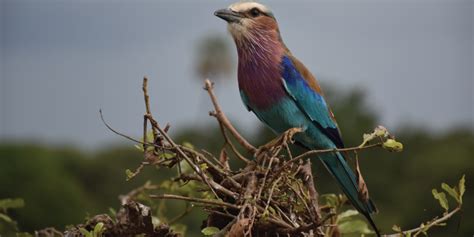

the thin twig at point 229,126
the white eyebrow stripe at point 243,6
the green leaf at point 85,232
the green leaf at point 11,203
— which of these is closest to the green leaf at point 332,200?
the thin twig at point 229,126

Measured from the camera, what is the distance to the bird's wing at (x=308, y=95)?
4801 mm

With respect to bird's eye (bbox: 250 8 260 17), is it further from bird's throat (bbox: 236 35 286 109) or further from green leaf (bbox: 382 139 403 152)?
green leaf (bbox: 382 139 403 152)

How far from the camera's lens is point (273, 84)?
15.4ft

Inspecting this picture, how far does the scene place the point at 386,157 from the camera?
34906 mm

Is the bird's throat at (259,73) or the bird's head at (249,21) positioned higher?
the bird's head at (249,21)

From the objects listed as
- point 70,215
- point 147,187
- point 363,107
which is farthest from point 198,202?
point 363,107

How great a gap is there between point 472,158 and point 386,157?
5.41m

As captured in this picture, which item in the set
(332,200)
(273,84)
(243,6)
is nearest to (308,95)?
(273,84)

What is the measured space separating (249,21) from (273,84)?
0.40 metres

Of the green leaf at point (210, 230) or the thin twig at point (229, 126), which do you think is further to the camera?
the thin twig at point (229, 126)

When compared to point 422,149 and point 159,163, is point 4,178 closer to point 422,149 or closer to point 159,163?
point 422,149

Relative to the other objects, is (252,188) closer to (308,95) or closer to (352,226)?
(352,226)

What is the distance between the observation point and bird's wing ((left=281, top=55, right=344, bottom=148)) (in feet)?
15.8

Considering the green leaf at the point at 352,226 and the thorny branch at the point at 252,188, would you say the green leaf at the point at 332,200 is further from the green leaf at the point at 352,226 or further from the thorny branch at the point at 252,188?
the thorny branch at the point at 252,188
